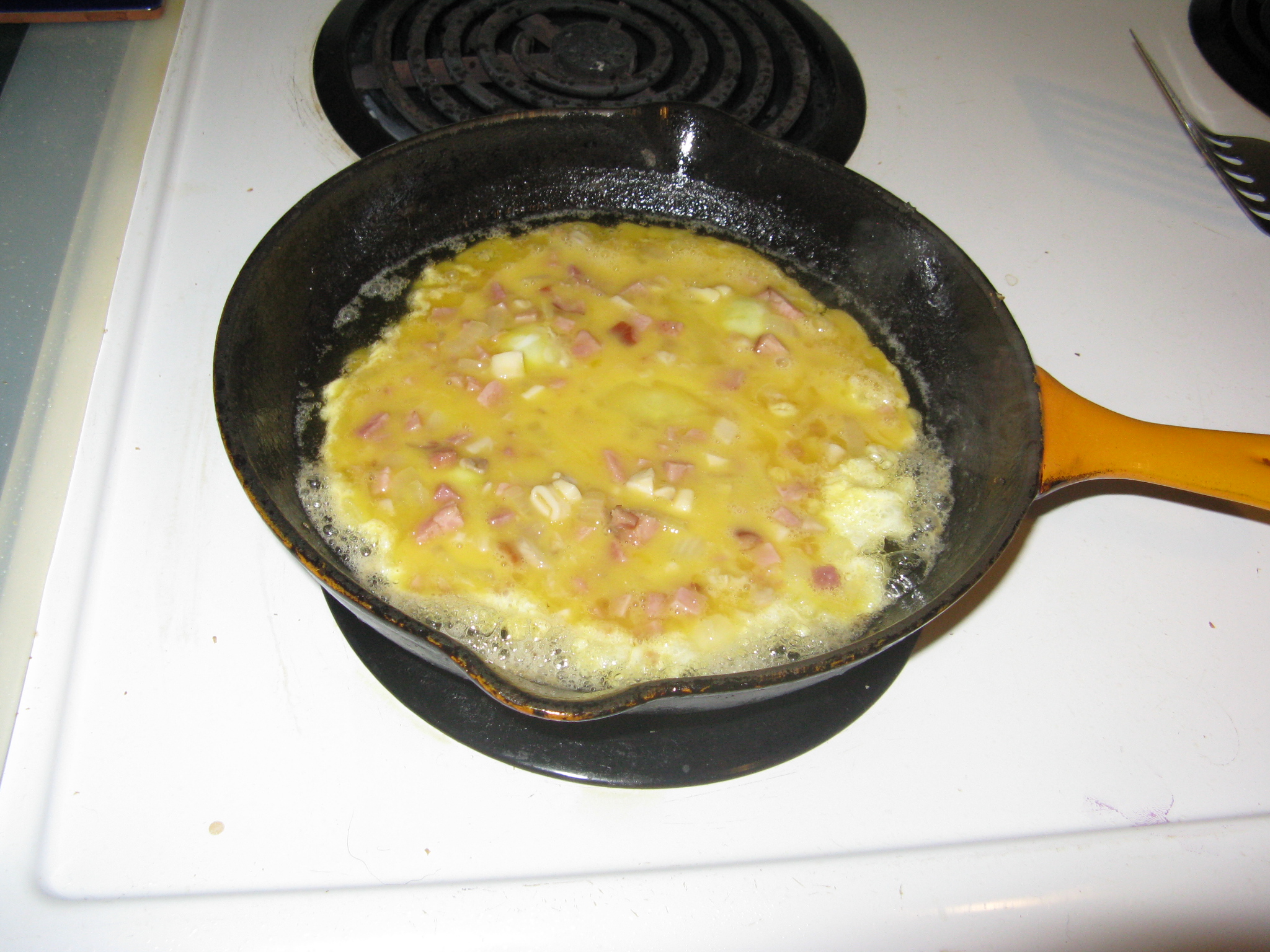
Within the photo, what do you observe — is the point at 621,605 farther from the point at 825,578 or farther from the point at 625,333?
the point at 625,333

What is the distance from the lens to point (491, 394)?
3.82 ft

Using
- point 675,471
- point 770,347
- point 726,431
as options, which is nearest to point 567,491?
point 675,471

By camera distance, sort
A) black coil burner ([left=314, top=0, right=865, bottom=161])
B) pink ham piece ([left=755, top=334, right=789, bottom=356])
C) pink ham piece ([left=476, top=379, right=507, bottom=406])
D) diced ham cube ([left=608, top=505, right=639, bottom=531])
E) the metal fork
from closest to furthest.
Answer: diced ham cube ([left=608, top=505, right=639, bottom=531]), pink ham piece ([left=476, top=379, right=507, bottom=406]), pink ham piece ([left=755, top=334, right=789, bottom=356]), black coil burner ([left=314, top=0, right=865, bottom=161]), the metal fork

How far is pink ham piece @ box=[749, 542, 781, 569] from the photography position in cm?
106

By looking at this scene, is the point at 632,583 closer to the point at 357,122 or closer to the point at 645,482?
the point at 645,482

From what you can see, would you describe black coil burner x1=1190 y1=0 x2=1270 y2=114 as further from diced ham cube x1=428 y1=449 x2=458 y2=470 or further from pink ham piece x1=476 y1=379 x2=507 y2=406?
diced ham cube x1=428 y1=449 x2=458 y2=470

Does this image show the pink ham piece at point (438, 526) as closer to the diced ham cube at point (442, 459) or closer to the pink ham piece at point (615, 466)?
the diced ham cube at point (442, 459)

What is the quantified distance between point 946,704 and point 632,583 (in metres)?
0.41

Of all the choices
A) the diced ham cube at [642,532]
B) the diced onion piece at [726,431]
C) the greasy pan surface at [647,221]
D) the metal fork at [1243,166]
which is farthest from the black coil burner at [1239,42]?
the diced ham cube at [642,532]

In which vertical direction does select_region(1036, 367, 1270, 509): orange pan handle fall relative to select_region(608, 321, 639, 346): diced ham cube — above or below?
above

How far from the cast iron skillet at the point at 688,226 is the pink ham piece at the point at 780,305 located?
77mm

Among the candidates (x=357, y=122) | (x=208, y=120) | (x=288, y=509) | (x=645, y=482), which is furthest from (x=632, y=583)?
(x=208, y=120)

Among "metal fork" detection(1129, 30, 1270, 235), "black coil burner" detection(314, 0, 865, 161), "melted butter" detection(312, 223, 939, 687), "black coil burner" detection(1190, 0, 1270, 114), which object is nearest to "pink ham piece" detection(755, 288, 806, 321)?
"melted butter" detection(312, 223, 939, 687)

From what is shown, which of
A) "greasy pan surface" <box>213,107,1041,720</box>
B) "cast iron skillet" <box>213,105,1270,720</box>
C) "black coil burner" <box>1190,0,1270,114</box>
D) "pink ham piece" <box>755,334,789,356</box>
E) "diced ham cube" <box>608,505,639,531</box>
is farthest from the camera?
"black coil burner" <box>1190,0,1270,114</box>
